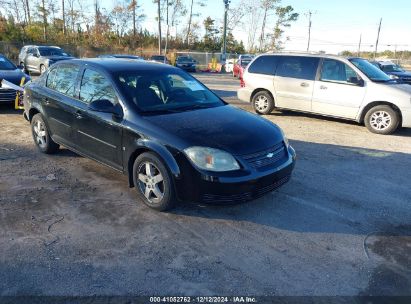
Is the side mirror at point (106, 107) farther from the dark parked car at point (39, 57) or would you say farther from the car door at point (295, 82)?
the dark parked car at point (39, 57)

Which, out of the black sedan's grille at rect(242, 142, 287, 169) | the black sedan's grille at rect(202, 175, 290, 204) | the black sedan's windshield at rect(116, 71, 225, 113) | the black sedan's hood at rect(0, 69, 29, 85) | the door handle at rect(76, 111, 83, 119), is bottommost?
the black sedan's grille at rect(202, 175, 290, 204)

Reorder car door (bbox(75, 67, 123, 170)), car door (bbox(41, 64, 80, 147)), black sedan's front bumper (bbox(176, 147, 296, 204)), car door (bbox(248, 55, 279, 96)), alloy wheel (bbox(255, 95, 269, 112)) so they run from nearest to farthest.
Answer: black sedan's front bumper (bbox(176, 147, 296, 204))
car door (bbox(75, 67, 123, 170))
car door (bbox(41, 64, 80, 147))
car door (bbox(248, 55, 279, 96))
alloy wheel (bbox(255, 95, 269, 112))

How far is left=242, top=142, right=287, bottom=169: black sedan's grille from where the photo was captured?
12.4 feet

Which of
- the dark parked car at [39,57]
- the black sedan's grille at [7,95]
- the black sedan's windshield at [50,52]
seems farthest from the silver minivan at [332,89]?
the black sedan's windshield at [50,52]

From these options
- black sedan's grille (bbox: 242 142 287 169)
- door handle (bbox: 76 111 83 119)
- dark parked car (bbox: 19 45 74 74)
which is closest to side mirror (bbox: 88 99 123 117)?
door handle (bbox: 76 111 83 119)

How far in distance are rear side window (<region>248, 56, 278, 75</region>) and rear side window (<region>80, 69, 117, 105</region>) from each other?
241 inches

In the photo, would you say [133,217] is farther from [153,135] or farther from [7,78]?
[7,78]

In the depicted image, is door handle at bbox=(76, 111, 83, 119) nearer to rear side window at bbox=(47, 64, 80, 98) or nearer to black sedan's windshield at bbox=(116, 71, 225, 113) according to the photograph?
rear side window at bbox=(47, 64, 80, 98)

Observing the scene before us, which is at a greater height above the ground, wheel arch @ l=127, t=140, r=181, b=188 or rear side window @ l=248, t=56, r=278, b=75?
rear side window @ l=248, t=56, r=278, b=75

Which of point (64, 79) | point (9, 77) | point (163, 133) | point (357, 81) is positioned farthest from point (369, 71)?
point (9, 77)

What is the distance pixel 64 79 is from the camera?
209 inches

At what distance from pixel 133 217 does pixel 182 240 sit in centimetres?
73

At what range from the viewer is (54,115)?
540 centimetres

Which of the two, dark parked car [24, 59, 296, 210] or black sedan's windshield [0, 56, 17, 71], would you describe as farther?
black sedan's windshield [0, 56, 17, 71]
